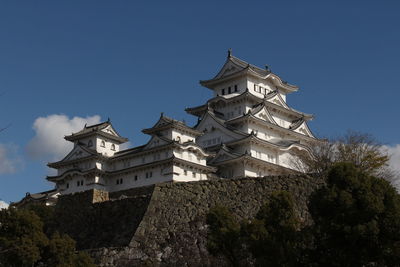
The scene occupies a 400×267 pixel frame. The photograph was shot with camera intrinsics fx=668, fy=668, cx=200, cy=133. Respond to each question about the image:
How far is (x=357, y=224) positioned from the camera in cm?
2000

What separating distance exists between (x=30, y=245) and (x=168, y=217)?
19.9 feet

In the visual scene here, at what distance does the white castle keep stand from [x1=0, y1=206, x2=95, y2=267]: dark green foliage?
2592cm

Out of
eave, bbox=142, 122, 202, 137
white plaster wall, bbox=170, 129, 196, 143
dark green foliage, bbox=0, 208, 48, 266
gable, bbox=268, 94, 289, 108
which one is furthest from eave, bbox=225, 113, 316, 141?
dark green foliage, bbox=0, 208, 48, 266

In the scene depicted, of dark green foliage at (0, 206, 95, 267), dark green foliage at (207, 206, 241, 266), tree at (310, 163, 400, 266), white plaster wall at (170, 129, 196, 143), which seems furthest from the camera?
white plaster wall at (170, 129, 196, 143)

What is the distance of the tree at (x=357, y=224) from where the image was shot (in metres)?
19.8

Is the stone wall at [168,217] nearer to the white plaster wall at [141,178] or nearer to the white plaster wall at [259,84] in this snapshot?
the white plaster wall at [141,178]

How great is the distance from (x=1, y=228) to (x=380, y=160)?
23344mm

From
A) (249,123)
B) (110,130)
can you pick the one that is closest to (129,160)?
(110,130)

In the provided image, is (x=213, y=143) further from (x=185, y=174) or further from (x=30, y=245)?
(x=30, y=245)

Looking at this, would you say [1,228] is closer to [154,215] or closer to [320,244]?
[154,215]

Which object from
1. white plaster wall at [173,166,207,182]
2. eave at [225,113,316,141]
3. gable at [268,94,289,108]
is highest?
gable at [268,94,289,108]

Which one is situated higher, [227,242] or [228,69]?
[228,69]

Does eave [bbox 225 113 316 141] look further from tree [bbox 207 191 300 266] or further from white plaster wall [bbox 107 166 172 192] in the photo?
tree [bbox 207 191 300 266]

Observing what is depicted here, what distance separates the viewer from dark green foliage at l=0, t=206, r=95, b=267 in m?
24.6
